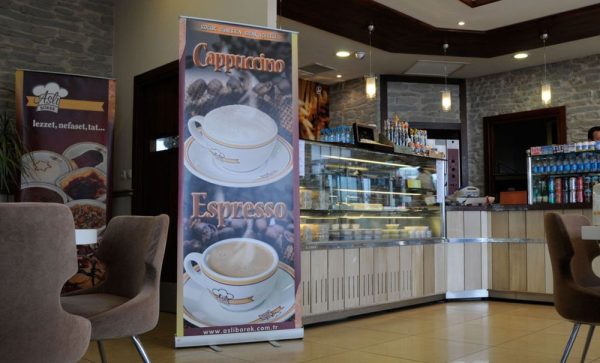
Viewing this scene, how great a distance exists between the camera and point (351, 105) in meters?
10.2

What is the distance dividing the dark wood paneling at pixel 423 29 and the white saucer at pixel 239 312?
12.1 ft

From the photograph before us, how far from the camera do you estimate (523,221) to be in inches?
245

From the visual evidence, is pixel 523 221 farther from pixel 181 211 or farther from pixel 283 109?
pixel 181 211

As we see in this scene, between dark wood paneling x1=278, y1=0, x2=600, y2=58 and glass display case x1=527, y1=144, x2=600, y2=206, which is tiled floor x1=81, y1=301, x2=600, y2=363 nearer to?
glass display case x1=527, y1=144, x2=600, y2=206

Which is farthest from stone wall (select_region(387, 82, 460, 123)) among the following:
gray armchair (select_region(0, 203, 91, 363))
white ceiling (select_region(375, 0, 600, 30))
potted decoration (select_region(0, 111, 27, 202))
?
gray armchair (select_region(0, 203, 91, 363))

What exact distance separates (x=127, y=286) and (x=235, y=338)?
4.62ft

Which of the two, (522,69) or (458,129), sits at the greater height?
(522,69)

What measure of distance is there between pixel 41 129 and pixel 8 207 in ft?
13.6

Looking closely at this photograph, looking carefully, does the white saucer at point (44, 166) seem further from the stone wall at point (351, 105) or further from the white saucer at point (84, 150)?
the stone wall at point (351, 105)

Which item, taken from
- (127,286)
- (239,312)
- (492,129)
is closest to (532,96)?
(492,129)

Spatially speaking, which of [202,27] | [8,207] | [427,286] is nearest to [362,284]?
[427,286]

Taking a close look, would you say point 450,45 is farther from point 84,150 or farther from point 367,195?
point 84,150

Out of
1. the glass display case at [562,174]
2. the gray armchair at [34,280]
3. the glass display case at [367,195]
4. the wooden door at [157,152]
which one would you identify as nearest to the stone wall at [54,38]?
the wooden door at [157,152]

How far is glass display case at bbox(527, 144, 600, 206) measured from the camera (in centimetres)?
690
